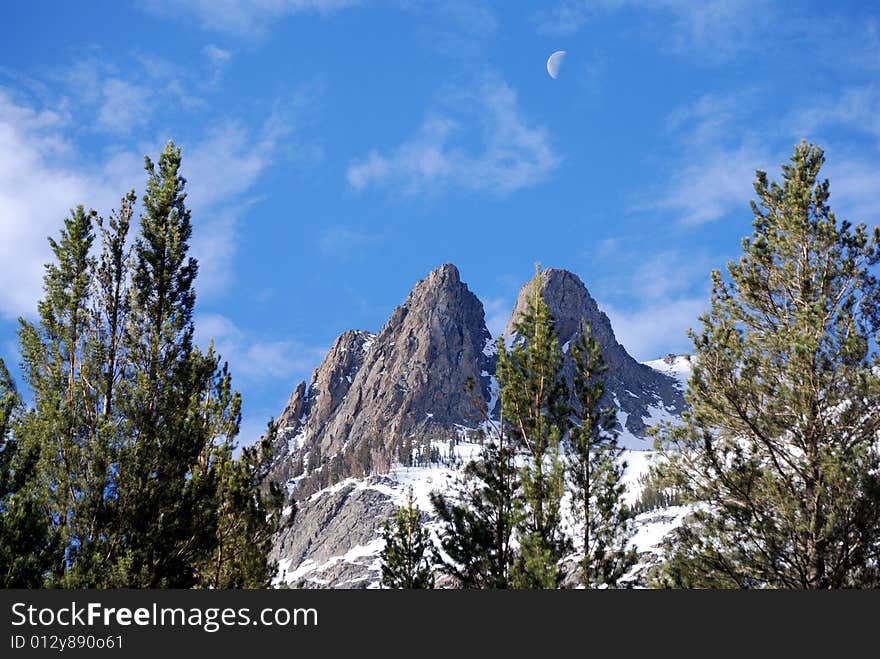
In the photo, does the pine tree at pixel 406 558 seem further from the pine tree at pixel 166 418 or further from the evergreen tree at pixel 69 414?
the evergreen tree at pixel 69 414

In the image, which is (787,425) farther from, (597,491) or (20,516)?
(20,516)

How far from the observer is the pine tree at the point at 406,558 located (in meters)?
23.0

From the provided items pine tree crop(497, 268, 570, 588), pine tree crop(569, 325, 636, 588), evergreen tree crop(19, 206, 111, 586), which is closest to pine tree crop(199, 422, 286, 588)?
evergreen tree crop(19, 206, 111, 586)

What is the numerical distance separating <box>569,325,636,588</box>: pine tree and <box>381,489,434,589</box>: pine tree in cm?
673

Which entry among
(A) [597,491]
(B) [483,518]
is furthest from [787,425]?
(B) [483,518]

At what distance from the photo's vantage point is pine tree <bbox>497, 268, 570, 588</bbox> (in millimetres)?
15453

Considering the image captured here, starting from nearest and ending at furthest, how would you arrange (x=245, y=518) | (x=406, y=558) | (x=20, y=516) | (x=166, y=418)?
(x=20, y=516) < (x=166, y=418) < (x=245, y=518) < (x=406, y=558)

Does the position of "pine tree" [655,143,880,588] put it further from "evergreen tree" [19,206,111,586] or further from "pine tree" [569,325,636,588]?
"evergreen tree" [19,206,111,586]

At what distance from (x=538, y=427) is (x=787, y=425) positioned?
18.1 ft

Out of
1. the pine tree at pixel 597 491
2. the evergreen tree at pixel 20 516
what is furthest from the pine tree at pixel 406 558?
the evergreen tree at pixel 20 516

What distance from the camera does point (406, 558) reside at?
78.2 feet

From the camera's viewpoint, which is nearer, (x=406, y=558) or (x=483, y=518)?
(x=483, y=518)

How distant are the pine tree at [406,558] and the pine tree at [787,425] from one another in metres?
9.03

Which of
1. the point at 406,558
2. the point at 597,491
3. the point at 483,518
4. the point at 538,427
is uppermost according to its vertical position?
the point at 538,427
